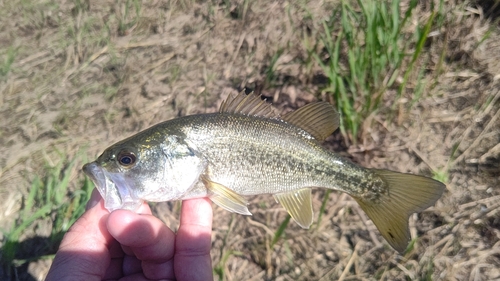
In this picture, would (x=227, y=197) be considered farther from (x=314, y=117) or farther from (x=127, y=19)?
(x=127, y=19)

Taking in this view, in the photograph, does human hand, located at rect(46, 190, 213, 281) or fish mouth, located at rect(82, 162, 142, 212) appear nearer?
human hand, located at rect(46, 190, 213, 281)

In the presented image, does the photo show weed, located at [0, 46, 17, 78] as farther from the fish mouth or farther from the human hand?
the fish mouth

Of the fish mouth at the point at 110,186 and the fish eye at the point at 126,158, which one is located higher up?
the fish eye at the point at 126,158

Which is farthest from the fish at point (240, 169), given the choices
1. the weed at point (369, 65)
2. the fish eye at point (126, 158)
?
the weed at point (369, 65)

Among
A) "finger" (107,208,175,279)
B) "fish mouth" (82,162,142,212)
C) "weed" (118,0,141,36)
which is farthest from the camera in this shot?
"weed" (118,0,141,36)

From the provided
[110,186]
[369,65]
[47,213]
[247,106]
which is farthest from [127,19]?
[110,186]

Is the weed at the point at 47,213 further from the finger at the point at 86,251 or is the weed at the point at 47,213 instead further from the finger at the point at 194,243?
the finger at the point at 194,243

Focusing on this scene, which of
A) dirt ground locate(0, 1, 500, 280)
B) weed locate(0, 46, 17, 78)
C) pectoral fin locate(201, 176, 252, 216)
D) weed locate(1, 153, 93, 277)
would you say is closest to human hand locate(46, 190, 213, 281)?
pectoral fin locate(201, 176, 252, 216)
